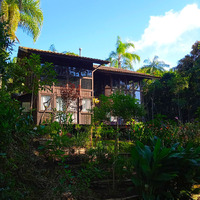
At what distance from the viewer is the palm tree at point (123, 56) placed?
2831cm

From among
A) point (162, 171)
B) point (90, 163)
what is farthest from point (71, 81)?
point (162, 171)

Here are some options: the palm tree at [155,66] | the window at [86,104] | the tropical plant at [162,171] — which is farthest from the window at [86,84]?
the palm tree at [155,66]

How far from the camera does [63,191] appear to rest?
13.2 feet

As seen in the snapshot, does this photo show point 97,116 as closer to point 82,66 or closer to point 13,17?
point 82,66

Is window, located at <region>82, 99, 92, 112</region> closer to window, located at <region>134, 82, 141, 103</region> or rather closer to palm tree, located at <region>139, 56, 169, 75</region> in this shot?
window, located at <region>134, 82, 141, 103</region>

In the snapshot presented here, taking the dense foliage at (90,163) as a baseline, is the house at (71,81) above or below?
above

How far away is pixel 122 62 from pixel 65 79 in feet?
52.4

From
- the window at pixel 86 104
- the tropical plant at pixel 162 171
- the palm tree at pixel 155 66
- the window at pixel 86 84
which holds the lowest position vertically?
the tropical plant at pixel 162 171

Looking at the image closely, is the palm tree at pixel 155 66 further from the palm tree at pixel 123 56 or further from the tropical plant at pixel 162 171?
the tropical plant at pixel 162 171

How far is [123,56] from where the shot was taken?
28.9 m

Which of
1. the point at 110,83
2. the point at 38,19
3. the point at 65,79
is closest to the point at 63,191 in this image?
the point at 65,79

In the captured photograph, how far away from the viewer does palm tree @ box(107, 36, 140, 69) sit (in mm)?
28311

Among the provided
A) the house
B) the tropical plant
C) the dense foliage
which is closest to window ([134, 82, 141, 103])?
the house

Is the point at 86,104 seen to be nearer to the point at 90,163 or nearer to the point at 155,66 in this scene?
the point at 90,163
